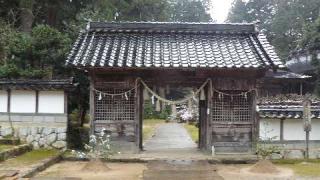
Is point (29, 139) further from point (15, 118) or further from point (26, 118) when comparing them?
point (15, 118)

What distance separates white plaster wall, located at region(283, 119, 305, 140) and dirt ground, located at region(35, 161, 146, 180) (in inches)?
194

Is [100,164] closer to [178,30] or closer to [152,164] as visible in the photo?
[152,164]

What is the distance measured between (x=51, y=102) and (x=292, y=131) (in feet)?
26.6

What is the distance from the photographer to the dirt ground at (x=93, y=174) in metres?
11.1

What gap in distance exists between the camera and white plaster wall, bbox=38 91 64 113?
1498cm

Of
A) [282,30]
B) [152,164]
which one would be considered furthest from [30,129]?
[282,30]

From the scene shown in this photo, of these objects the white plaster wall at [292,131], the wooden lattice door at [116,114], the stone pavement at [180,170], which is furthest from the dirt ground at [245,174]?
the wooden lattice door at [116,114]

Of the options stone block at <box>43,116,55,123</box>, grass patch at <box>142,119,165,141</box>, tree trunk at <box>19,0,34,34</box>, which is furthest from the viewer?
tree trunk at <box>19,0,34,34</box>

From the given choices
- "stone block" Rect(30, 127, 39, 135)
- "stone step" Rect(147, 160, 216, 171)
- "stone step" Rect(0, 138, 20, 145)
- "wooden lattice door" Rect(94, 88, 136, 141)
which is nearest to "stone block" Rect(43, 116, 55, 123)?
"stone block" Rect(30, 127, 39, 135)

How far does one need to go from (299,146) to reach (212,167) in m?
3.62

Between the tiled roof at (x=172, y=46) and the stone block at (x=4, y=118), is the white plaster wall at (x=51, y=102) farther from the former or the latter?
the tiled roof at (x=172, y=46)

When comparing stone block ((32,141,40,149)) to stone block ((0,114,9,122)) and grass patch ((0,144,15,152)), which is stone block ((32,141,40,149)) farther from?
stone block ((0,114,9,122))

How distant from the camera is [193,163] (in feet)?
43.7

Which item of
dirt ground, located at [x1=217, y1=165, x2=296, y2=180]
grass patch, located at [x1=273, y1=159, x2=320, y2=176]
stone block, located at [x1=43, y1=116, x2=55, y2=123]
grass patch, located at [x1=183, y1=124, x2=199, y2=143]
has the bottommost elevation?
dirt ground, located at [x1=217, y1=165, x2=296, y2=180]
